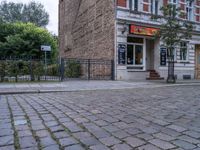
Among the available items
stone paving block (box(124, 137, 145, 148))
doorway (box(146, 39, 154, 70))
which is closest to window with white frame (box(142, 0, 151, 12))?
doorway (box(146, 39, 154, 70))

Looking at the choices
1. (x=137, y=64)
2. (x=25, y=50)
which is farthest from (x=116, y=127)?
(x=25, y=50)

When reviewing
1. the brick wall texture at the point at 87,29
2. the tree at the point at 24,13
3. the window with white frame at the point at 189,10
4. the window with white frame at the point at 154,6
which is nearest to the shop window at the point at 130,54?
the brick wall texture at the point at 87,29

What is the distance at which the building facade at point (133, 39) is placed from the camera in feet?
64.1

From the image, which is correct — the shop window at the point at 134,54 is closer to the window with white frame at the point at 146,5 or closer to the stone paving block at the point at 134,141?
the window with white frame at the point at 146,5

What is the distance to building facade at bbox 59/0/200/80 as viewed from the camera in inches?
769

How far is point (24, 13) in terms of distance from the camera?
65625 mm

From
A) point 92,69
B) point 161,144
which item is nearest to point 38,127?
point 161,144

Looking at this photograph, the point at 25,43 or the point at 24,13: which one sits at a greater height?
the point at 24,13

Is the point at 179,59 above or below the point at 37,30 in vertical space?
below

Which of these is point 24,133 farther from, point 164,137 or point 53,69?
point 53,69

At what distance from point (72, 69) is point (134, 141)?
17395 millimetres

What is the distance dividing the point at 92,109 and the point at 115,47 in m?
13.6

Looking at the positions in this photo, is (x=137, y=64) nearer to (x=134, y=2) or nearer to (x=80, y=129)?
(x=134, y=2)

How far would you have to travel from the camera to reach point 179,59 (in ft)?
76.3
